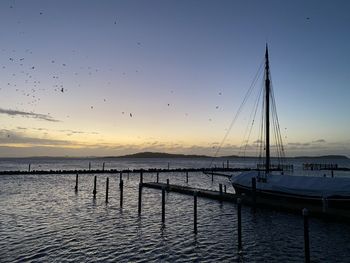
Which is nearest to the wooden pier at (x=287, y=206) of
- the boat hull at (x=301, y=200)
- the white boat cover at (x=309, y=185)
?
the boat hull at (x=301, y=200)

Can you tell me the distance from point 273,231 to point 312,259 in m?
5.73

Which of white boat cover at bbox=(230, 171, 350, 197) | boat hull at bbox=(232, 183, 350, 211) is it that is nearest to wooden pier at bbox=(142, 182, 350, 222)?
boat hull at bbox=(232, 183, 350, 211)

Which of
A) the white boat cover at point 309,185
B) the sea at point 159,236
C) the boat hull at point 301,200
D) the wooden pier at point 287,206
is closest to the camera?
the sea at point 159,236

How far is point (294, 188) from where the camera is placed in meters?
28.5

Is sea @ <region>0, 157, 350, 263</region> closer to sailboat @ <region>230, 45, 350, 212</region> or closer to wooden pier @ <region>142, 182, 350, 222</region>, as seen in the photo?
wooden pier @ <region>142, 182, 350, 222</region>

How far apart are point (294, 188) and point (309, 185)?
1391 millimetres

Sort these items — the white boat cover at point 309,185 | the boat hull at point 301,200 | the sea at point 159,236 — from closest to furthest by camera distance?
the sea at point 159,236
the boat hull at point 301,200
the white boat cover at point 309,185

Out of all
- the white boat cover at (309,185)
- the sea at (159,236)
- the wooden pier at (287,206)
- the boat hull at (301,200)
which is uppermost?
the white boat cover at (309,185)

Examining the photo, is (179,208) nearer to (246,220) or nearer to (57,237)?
(246,220)

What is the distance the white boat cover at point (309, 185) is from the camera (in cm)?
2532

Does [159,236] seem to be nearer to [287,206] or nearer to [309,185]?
[287,206]

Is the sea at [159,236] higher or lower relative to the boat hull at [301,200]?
lower

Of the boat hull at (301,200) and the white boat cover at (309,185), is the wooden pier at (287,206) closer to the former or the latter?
the boat hull at (301,200)

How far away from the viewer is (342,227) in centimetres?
2155
